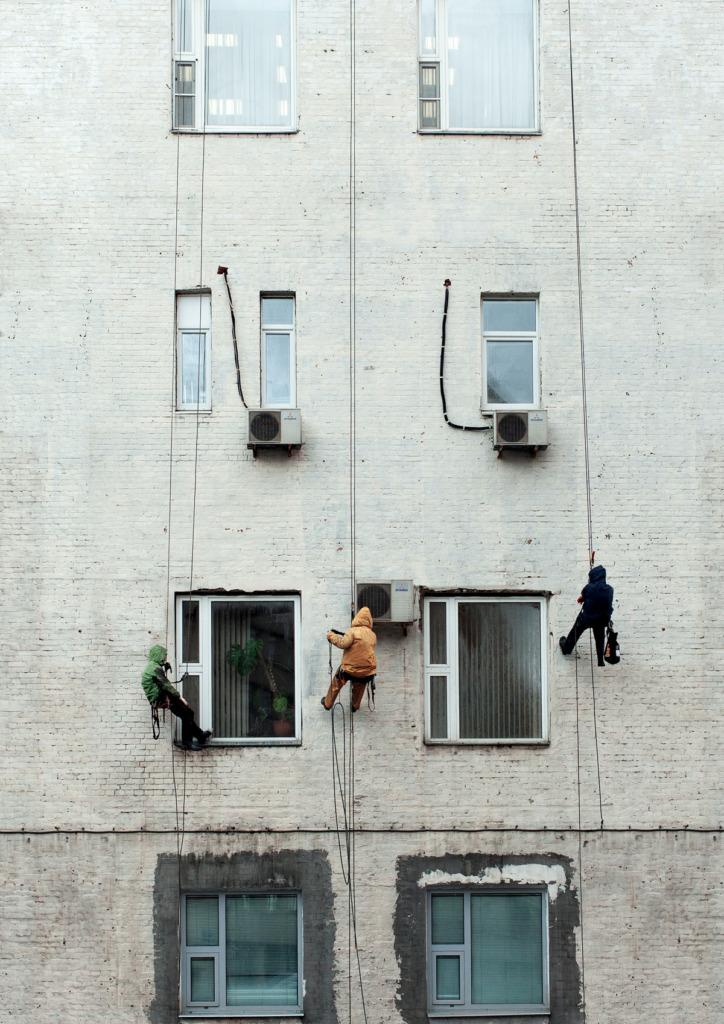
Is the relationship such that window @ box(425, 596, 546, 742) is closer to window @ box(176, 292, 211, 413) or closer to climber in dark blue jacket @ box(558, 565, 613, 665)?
climber in dark blue jacket @ box(558, 565, 613, 665)

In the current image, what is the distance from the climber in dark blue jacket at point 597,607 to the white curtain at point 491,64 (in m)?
5.39

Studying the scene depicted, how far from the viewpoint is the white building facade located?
1088cm

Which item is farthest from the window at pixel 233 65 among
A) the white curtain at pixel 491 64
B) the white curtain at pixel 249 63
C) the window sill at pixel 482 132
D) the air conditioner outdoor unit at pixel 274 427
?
the air conditioner outdoor unit at pixel 274 427

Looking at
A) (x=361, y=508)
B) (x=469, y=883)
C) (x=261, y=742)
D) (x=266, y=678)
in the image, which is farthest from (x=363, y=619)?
(x=469, y=883)

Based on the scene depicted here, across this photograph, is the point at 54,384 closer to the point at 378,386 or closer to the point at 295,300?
the point at 295,300

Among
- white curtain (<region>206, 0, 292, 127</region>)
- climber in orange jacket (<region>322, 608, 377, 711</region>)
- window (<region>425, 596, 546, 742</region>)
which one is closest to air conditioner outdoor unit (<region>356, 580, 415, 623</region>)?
climber in orange jacket (<region>322, 608, 377, 711</region>)

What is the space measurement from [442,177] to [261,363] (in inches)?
117

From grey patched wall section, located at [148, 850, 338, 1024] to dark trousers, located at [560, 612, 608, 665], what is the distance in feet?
11.6

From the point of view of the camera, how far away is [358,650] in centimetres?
1038

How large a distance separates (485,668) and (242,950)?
407 centimetres

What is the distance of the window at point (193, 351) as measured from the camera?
11422 mm

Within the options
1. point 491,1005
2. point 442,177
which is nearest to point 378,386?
point 442,177

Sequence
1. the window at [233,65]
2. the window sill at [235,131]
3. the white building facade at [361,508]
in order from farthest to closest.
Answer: the window at [233,65], the window sill at [235,131], the white building facade at [361,508]

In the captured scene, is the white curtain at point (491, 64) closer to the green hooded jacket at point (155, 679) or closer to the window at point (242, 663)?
the window at point (242, 663)
